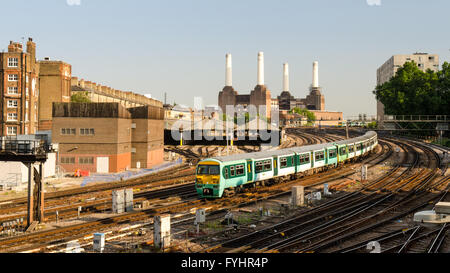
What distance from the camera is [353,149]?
5184 centimetres

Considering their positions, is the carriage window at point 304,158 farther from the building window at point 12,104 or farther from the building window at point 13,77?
the building window at point 13,77

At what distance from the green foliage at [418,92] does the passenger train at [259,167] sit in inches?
1730

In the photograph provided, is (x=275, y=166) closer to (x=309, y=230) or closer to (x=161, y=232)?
(x=309, y=230)

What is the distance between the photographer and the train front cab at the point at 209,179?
28.1 m

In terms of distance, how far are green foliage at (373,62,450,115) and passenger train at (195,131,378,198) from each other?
43.9m

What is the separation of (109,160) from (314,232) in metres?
34.3

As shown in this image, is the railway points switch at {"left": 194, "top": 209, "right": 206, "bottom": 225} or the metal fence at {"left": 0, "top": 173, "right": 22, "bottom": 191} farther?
the metal fence at {"left": 0, "top": 173, "right": 22, "bottom": 191}

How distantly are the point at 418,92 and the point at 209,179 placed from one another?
6941cm

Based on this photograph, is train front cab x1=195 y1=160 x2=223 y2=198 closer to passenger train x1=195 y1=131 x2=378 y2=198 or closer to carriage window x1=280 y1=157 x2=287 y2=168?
passenger train x1=195 y1=131 x2=378 y2=198

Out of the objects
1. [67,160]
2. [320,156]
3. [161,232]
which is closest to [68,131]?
[67,160]

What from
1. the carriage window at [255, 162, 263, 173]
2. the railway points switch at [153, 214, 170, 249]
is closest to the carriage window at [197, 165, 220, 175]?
the carriage window at [255, 162, 263, 173]

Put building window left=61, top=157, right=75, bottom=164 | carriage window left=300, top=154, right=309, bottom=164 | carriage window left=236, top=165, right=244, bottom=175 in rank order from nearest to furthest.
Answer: carriage window left=236, top=165, right=244, bottom=175, carriage window left=300, top=154, right=309, bottom=164, building window left=61, top=157, right=75, bottom=164

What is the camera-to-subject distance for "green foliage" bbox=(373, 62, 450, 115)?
8175cm
